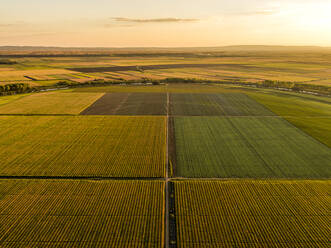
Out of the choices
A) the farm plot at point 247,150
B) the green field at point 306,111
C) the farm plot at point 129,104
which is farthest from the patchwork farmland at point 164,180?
the farm plot at point 129,104

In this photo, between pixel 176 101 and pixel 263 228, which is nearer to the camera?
pixel 263 228

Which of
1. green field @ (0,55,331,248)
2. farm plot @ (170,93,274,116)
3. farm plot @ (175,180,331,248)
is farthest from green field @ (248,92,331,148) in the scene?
→ farm plot @ (175,180,331,248)

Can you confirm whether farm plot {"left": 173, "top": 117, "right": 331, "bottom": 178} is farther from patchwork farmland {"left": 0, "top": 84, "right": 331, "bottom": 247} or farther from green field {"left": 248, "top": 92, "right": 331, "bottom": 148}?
green field {"left": 248, "top": 92, "right": 331, "bottom": 148}

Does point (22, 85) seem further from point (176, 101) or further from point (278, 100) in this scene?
point (278, 100)

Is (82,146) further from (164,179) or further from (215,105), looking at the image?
(215,105)

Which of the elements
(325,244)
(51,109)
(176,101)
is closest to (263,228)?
(325,244)
